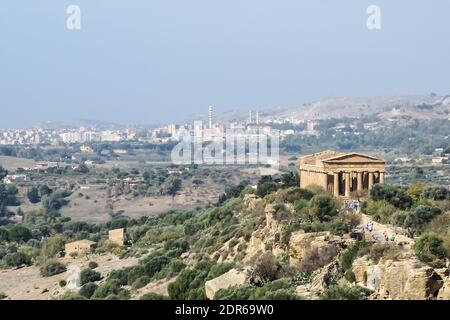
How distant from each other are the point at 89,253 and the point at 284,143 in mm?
116056

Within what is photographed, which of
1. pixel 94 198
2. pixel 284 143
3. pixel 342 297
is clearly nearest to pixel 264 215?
pixel 342 297

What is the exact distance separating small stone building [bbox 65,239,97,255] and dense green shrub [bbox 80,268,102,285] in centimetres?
887

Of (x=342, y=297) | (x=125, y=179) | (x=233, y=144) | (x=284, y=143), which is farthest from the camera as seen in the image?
(x=284, y=143)

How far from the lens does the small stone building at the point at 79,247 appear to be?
46344mm

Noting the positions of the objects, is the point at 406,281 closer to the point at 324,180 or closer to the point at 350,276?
the point at 350,276

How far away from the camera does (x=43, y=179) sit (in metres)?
106

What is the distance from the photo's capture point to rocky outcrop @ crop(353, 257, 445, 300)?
62.4 feet

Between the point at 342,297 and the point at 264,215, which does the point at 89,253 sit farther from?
the point at 342,297

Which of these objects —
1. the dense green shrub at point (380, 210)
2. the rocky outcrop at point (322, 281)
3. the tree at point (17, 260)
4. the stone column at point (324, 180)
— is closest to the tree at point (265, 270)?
the rocky outcrop at point (322, 281)

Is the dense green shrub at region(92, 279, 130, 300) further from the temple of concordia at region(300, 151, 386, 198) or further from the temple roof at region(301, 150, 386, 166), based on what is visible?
the temple roof at region(301, 150, 386, 166)

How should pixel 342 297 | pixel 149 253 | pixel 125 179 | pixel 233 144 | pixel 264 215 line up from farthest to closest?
pixel 233 144
pixel 125 179
pixel 149 253
pixel 264 215
pixel 342 297

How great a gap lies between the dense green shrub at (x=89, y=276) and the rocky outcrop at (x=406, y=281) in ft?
58.0

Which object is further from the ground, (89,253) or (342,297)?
(342,297)

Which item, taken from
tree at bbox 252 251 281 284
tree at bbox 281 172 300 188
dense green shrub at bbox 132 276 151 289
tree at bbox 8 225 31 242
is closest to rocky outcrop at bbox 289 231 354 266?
tree at bbox 252 251 281 284
